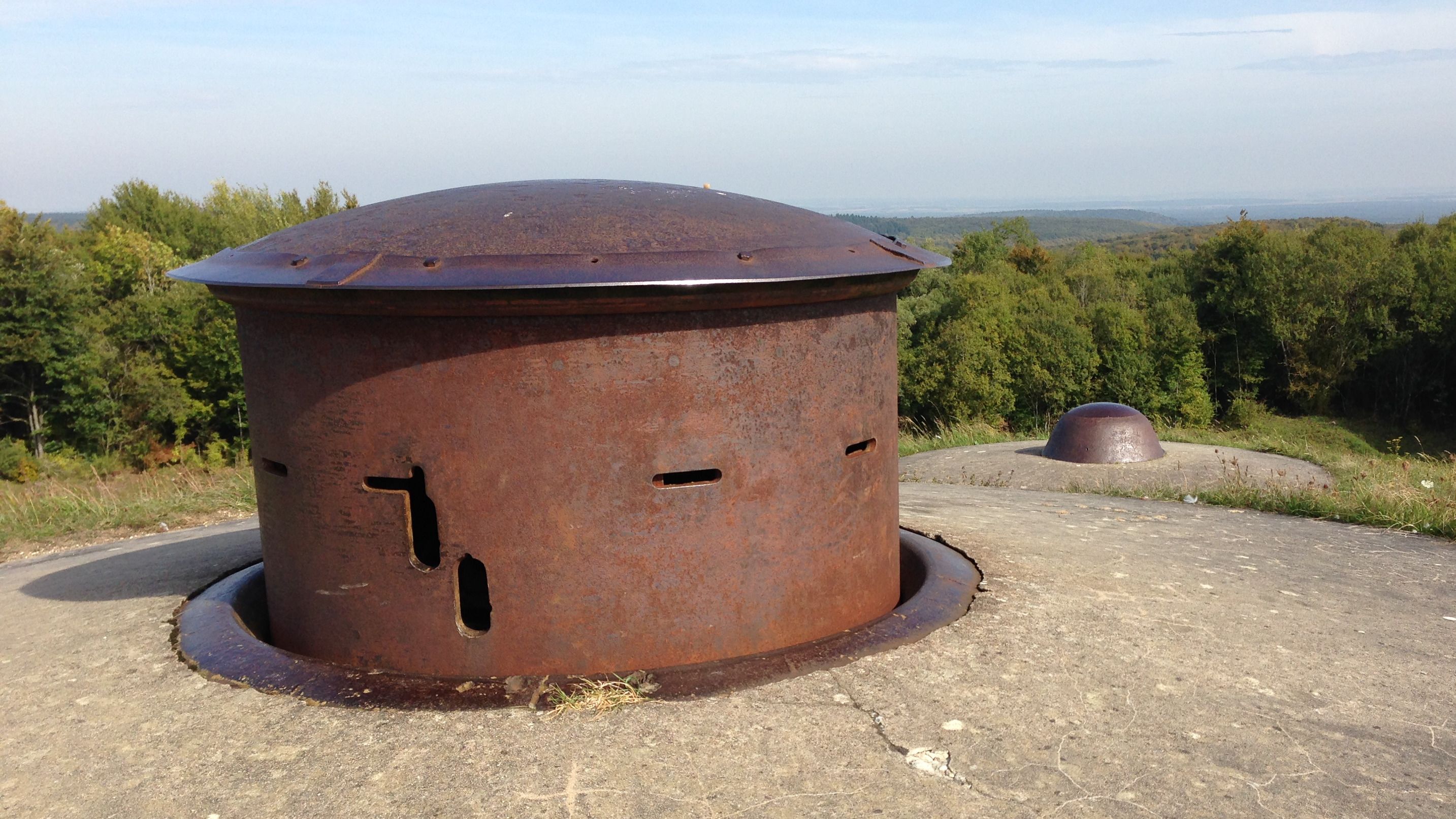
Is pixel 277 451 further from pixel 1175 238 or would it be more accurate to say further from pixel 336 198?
pixel 1175 238

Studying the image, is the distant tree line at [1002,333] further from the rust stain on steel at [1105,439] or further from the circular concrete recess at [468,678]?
the circular concrete recess at [468,678]

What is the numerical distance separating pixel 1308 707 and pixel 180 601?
153 inches

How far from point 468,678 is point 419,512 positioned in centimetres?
66

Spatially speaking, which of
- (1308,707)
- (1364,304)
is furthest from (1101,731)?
(1364,304)

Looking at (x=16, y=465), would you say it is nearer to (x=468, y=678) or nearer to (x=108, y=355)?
(x=108, y=355)

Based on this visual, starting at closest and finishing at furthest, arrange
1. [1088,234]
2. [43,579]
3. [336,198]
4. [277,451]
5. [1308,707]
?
1. [1308,707]
2. [277,451]
3. [43,579]
4. [336,198]
5. [1088,234]

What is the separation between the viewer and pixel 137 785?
2.53m

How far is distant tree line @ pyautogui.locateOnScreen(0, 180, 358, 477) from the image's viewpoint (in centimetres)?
3033

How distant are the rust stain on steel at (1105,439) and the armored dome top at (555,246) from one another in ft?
24.3

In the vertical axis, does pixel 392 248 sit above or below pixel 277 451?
above

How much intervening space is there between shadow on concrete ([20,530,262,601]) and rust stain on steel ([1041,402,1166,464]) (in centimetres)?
795

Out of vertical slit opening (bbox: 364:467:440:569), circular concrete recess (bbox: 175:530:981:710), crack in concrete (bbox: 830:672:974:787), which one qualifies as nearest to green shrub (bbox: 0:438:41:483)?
circular concrete recess (bbox: 175:530:981:710)

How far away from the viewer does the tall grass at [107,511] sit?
20.2 feet

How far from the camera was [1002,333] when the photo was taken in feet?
128
